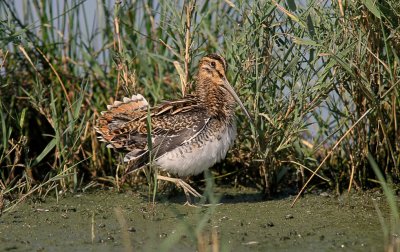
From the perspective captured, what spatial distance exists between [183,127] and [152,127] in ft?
0.74

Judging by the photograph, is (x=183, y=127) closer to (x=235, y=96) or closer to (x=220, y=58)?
(x=235, y=96)

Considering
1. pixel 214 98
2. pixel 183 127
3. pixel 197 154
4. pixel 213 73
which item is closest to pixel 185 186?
pixel 197 154

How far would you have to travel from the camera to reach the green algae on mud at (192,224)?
5.01 meters

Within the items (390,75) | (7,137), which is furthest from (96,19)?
(390,75)

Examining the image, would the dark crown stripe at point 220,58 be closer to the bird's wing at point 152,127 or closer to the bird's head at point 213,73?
the bird's head at point 213,73

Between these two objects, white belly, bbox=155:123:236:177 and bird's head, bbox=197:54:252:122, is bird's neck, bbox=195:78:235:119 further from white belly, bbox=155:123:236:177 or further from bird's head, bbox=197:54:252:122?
white belly, bbox=155:123:236:177

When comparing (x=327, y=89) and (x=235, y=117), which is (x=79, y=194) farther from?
(x=327, y=89)

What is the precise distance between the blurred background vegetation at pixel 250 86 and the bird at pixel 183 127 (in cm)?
13

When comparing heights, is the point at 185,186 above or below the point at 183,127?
below

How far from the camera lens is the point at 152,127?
614cm

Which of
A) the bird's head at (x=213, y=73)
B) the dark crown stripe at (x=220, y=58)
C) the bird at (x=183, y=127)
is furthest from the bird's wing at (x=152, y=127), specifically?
the dark crown stripe at (x=220, y=58)

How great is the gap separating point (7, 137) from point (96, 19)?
5.98ft

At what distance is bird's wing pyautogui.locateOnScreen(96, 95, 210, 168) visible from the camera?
6.05m

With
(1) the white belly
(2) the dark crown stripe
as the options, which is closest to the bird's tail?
(1) the white belly
